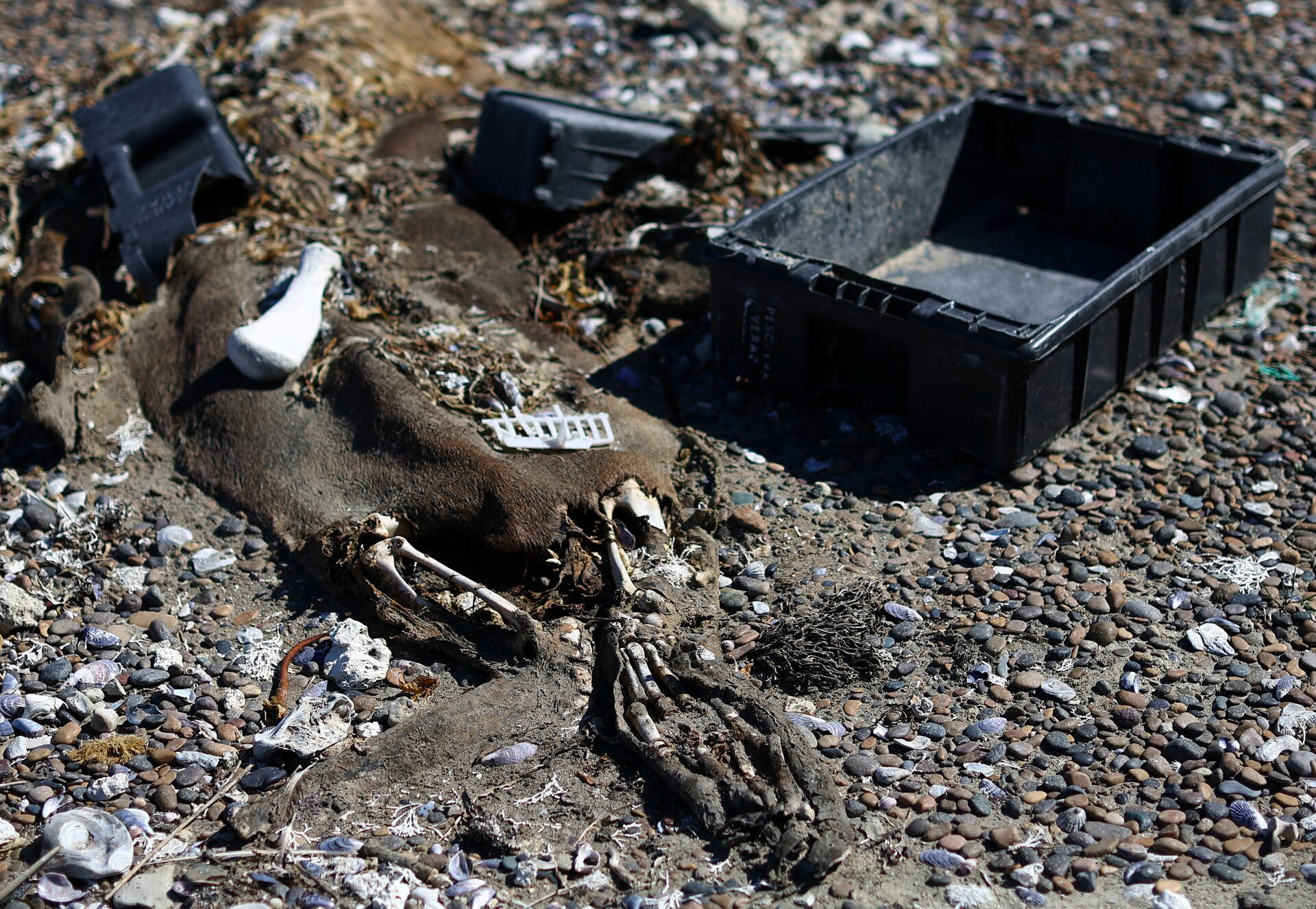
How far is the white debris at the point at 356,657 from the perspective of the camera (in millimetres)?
3805

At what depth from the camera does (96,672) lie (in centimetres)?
389

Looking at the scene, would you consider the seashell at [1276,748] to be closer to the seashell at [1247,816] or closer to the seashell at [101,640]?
the seashell at [1247,816]

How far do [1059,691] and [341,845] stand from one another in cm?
207

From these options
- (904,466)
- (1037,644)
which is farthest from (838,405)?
(1037,644)

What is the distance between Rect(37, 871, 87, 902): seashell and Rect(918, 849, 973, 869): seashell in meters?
2.12

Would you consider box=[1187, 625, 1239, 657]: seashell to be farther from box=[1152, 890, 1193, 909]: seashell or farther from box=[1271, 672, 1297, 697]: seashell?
box=[1152, 890, 1193, 909]: seashell

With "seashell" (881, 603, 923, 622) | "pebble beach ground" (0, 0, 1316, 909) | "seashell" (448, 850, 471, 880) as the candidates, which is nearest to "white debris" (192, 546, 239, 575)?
"pebble beach ground" (0, 0, 1316, 909)

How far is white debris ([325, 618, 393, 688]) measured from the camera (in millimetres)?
3805

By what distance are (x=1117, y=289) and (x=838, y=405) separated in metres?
1.13

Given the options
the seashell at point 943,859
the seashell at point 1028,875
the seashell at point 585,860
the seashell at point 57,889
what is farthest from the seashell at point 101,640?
the seashell at point 1028,875

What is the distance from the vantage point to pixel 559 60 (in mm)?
7980

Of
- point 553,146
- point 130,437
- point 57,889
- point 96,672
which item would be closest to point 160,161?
point 130,437

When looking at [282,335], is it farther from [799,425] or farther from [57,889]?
[57,889]

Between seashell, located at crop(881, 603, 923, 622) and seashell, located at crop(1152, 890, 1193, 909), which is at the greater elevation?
seashell, located at crop(881, 603, 923, 622)
